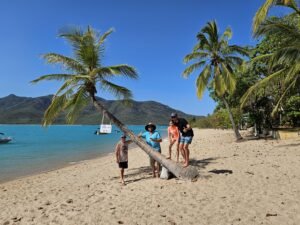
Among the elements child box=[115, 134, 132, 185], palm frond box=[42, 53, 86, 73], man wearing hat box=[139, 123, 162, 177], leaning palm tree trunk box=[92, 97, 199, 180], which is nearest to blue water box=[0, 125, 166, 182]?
palm frond box=[42, 53, 86, 73]

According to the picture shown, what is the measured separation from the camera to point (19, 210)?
6340 millimetres

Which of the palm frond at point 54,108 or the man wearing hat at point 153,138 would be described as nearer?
the man wearing hat at point 153,138

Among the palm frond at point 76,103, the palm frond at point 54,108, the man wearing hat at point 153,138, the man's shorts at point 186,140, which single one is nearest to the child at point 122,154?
the man wearing hat at point 153,138

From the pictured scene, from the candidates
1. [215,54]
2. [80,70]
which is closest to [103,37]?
[80,70]

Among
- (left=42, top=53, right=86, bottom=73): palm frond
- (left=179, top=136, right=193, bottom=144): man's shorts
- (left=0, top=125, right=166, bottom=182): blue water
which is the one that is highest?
(left=42, top=53, right=86, bottom=73): palm frond

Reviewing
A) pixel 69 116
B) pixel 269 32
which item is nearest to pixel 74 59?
pixel 69 116

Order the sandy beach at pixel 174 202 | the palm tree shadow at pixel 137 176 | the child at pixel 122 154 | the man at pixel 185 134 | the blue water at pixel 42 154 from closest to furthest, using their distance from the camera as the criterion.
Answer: the sandy beach at pixel 174 202, the child at pixel 122 154, the man at pixel 185 134, the palm tree shadow at pixel 137 176, the blue water at pixel 42 154

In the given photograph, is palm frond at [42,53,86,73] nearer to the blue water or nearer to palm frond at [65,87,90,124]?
palm frond at [65,87,90,124]

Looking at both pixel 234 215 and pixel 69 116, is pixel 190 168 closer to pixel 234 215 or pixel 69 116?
pixel 234 215

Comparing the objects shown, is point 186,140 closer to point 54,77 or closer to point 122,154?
point 122,154

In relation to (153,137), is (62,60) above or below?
above

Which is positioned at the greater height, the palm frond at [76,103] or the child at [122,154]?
the palm frond at [76,103]

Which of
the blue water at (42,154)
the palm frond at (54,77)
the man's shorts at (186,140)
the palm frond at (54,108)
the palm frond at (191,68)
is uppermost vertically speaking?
the palm frond at (191,68)

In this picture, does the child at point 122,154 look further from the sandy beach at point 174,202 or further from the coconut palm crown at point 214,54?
the coconut palm crown at point 214,54
